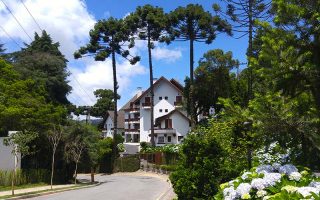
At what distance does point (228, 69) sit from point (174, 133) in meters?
23.5

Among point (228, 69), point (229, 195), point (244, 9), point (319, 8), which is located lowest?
point (229, 195)

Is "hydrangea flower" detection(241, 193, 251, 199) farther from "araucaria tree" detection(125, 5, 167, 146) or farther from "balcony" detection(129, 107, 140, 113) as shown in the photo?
"balcony" detection(129, 107, 140, 113)

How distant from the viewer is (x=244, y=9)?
2066cm

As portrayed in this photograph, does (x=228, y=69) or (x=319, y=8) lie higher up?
Result: (x=228, y=69)

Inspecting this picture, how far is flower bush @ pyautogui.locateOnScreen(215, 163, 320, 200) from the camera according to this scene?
514cm

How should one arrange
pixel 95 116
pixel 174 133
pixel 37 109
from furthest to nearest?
pixel 95 116 → pixel 174 133 → pixel 37 109

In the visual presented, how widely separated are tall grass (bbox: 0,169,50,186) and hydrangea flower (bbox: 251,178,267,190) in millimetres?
25325

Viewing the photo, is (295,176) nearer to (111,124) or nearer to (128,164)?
(128,164)

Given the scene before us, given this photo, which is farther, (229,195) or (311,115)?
(311,115)

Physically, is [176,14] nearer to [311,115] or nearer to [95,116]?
[311,115]

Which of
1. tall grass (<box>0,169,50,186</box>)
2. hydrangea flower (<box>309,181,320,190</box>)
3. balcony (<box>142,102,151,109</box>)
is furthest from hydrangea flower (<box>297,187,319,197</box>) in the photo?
balcony (<box>142,102,151,109</box>)

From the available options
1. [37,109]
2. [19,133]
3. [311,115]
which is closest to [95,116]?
[37,109]

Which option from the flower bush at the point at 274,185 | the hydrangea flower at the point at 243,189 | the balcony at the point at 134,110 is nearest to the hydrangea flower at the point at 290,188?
the flower bush at the point at 274,185

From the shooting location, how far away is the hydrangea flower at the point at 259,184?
561 centimetres
